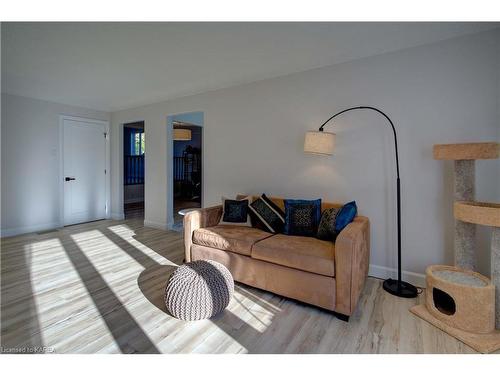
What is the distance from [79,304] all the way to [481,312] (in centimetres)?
312

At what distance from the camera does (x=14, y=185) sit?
449 centimetres

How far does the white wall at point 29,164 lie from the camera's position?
173 inches

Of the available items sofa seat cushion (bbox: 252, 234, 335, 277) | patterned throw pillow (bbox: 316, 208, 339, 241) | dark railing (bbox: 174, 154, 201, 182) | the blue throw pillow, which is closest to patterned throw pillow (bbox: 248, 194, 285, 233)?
sofa seat cushion (bbox: 252, 234, 335, 277)

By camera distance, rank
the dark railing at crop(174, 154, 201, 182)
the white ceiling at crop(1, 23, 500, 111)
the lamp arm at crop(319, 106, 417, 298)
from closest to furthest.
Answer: the white ceiling at crop(1, 23, 500, 111)
the lamp arm at crop(319, 106, 417, 298)
the dark railing at crop(174, 154, 201, 182)

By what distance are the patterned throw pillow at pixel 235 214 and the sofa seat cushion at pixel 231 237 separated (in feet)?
0.31

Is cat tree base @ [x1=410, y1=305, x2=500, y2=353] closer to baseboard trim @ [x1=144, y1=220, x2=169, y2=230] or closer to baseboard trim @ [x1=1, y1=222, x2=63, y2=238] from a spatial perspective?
baseboard trim @ [x1=144, y1=220, x2=169, y2=230]

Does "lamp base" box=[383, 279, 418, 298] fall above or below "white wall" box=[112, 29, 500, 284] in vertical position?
below

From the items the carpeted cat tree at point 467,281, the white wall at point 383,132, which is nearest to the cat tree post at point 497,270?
the carpeted cat tree at point 467,281

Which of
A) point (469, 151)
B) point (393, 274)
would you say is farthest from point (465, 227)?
point (393, 274)

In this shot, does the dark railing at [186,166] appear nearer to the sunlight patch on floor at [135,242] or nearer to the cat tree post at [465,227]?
the sunlight patch on floor at [135,242]

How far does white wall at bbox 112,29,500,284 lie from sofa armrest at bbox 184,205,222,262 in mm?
818

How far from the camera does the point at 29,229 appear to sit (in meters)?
4.65

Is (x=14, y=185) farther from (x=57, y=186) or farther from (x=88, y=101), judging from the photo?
(x=88, y=101)

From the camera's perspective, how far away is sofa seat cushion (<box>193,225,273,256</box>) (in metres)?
2.57
